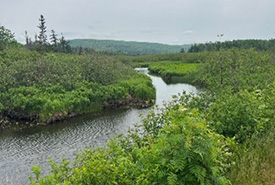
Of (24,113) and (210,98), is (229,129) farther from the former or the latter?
(24,113)

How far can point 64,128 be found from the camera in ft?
79.5

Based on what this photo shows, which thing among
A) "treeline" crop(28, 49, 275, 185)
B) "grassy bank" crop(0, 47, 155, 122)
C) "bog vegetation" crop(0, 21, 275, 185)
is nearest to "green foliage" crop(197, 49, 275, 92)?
"bog vegetation" crop(0, 21, 275, 185)

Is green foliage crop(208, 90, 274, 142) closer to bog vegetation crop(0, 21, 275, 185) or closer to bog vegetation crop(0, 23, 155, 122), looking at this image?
bog vegetation crop(0, 21, 275, 185)

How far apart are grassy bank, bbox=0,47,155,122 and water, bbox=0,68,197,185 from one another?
5.90 feet

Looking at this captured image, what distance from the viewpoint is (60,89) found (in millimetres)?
29766

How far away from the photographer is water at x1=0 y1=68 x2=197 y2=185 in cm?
1639

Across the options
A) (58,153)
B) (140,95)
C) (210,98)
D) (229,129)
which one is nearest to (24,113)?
(58,153)

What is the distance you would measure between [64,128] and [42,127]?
1.99 meters

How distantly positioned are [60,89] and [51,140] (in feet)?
31.4

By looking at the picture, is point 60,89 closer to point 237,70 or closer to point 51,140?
point 51,140

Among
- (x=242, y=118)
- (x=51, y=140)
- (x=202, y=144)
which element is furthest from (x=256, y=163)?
(x=51, y=140)

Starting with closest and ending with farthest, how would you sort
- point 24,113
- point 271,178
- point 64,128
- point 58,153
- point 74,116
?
1. point 271,178
2. point 58,153
3. point 64,128
4. point 24,113
5. point 74,116

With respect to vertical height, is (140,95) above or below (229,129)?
below

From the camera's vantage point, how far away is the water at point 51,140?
16391 mm
